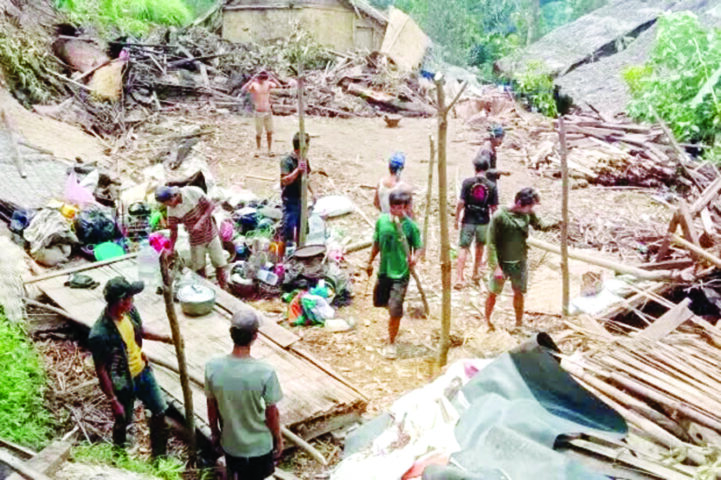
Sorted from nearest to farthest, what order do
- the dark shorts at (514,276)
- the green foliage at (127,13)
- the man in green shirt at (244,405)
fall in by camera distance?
the man in green shirt at (244,405)
the dark shorts at (514,276)
the green foliage at (127,13)

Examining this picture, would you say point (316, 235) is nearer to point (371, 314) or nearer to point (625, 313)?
point (371, 314)

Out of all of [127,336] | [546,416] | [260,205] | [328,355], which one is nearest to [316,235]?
[260,205]

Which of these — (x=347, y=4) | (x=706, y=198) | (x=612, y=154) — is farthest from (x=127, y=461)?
(x=347, y=4)

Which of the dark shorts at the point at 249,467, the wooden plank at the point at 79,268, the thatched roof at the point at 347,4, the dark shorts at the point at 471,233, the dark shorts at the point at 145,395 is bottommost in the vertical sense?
the dark shorts at the point at 249,467

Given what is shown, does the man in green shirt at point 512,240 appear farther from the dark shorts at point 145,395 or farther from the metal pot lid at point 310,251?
the dark shorts at point 145,395

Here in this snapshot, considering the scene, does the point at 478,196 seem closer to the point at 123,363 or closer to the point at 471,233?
the point at 471,233

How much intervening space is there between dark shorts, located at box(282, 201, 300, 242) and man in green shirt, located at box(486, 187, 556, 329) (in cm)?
263

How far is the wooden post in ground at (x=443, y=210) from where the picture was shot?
5612 millimetres

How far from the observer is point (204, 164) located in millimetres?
13102

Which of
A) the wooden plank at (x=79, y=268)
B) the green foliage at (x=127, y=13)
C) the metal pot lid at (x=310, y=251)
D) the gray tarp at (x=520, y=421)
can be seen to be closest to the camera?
the gray tarp at (x=520, y=421)

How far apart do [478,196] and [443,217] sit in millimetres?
2597

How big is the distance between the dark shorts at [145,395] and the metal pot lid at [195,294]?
5.57 feet

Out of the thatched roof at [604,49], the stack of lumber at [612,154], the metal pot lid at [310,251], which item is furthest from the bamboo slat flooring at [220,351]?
the thatched roof at [604,49]

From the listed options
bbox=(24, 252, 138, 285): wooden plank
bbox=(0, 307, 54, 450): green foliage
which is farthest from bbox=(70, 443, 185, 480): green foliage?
bbox=(24, 252, 138, 285): wooden plank
